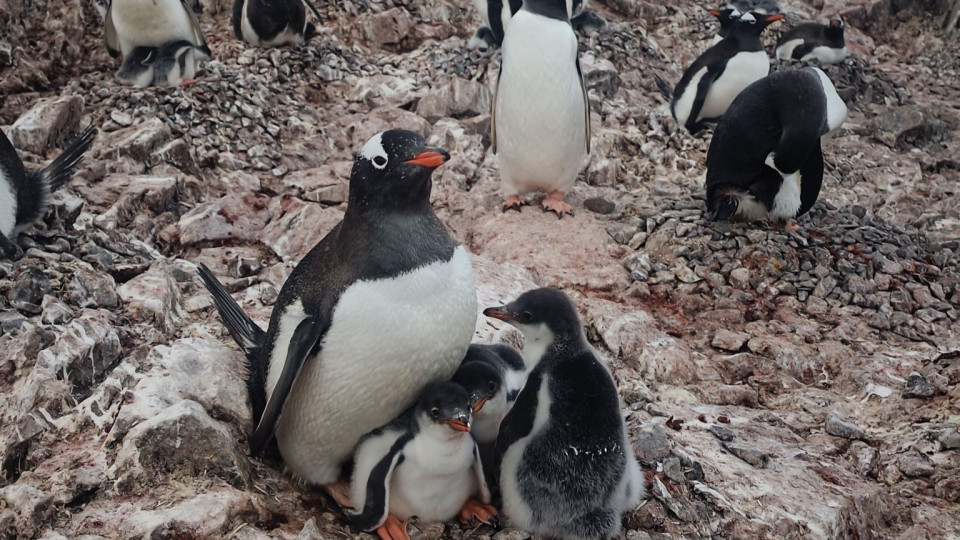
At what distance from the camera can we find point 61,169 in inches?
168

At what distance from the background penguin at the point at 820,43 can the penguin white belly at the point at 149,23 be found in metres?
5.82

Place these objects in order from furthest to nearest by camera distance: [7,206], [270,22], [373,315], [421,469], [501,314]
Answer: [270,22], [7,206], [501,314], [421,469], [373,315]

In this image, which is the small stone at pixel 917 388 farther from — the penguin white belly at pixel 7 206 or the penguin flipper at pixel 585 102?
the penguin white belly at pixel 7 206

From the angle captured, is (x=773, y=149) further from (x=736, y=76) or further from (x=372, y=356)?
(x=372, y=356)

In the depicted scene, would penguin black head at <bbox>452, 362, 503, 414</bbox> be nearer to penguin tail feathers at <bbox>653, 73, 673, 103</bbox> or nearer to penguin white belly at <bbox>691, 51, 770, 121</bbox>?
penguin white belly at <bbox>691, 51, 770, 121</bbox>

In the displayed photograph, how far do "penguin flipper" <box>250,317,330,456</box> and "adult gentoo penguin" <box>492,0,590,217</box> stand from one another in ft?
10.3

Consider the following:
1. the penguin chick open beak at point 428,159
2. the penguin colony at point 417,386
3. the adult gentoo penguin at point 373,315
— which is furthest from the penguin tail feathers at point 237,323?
the penguin chick open beak at point 428,159

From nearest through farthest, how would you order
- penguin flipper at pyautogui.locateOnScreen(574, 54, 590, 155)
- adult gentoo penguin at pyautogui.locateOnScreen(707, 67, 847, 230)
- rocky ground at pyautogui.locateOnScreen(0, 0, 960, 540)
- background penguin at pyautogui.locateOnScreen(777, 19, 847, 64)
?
rocky ground at pyautogui.locateOnScreen(0, 0, 960, 540)
adult gentoo penguin at pyautogui.locateOnScreen(707, 67, 847, 230)
penguin flipper at pyautogui.locateOnScreen(574, 54, 590, 155)
background penguin at pyautogui.locateOnScreen(777, 19, 847, 64)

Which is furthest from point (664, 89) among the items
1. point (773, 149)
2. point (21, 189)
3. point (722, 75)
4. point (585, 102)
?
point (21, 189)

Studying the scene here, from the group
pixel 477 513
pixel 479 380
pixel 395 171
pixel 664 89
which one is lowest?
pixel 664 89

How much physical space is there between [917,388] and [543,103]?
272 cm

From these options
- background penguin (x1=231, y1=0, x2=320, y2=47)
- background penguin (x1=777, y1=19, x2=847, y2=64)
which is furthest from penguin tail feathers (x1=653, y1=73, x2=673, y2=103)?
background penguin (x1=231, y1=0, x2=320, y2=47)

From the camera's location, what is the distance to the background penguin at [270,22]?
24.5 feet

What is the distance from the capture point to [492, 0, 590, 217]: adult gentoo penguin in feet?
17.8
